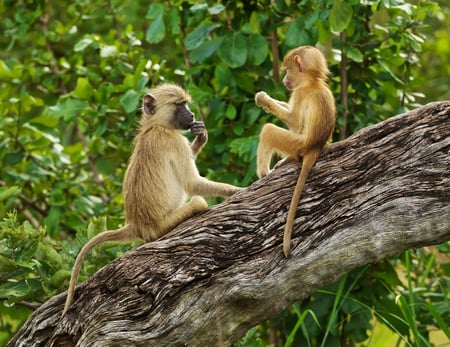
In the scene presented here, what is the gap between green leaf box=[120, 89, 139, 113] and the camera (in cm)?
668

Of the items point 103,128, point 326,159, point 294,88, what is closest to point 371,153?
point 326,159

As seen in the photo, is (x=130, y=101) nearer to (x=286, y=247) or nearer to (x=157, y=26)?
(x=157, y=26)

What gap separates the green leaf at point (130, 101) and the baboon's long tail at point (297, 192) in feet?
6.58

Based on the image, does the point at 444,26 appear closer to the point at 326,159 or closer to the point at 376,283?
the point at 376,283

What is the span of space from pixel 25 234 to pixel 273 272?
5.54 feet

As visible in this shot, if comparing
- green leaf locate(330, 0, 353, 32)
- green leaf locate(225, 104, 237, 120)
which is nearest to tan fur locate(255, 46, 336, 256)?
green leaf locate(330, 0, 353, 32)

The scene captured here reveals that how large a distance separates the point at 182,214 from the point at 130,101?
157cm

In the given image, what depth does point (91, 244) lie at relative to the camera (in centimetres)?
543

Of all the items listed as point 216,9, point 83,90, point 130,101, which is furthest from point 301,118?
point 83,90

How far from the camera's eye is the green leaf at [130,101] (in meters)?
6.68

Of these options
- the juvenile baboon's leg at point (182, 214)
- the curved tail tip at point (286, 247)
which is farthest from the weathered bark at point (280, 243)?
the juvenile baboon's leg at point (182, 214)

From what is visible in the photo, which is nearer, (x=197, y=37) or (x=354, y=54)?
(x=354, y=54)

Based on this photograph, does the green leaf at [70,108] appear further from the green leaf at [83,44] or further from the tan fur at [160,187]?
the tan fur at [160,187]

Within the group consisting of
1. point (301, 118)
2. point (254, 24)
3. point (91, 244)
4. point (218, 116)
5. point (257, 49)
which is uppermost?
point (254, 24)
